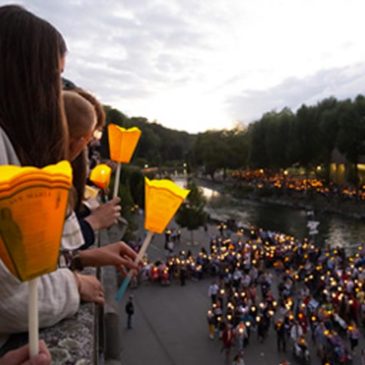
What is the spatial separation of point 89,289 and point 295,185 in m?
53.4

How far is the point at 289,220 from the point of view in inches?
1563

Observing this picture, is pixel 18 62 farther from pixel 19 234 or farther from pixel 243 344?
pixel 243 344

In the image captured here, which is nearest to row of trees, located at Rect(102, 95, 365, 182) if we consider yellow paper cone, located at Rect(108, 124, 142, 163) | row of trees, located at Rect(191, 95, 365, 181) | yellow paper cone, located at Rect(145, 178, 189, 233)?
row of trees, located at Rect(191, 95, 365, 181)

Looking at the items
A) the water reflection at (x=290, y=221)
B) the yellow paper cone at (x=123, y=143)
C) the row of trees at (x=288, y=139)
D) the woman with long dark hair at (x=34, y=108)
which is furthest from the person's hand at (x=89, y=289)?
the water reflection at (x=290, y=221)

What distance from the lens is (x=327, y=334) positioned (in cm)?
1178

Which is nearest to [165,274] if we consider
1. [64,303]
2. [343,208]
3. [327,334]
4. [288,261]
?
[288,261]

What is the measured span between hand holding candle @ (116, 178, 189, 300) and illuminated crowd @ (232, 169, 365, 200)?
43422 mm

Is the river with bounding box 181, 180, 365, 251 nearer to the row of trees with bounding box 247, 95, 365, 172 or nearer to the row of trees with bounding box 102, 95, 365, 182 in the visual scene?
the row of trees with bounding box 247, 95, 365, 172

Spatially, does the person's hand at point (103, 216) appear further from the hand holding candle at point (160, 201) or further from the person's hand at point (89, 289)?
the person's hand at point (89, 289)

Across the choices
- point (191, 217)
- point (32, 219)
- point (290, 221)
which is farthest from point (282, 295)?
point (290, 221)

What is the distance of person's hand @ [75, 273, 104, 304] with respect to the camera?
6.22 feet

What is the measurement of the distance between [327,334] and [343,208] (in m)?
32.5

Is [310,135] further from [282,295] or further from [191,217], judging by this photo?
[282,295]

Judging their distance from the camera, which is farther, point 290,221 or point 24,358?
point 290,221
